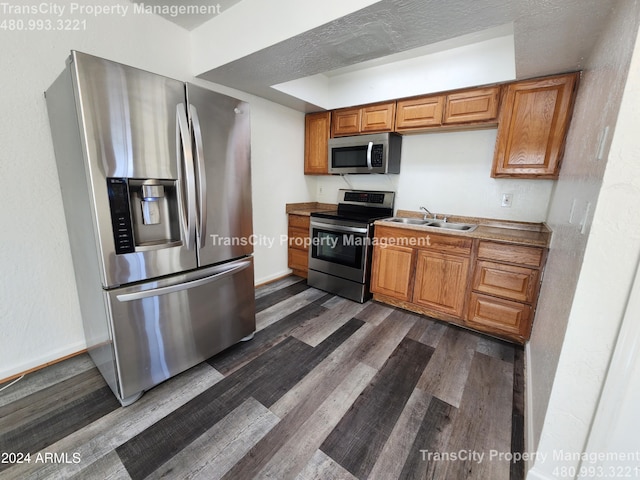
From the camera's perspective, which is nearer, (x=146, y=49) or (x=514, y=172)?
(x=146, y=49)

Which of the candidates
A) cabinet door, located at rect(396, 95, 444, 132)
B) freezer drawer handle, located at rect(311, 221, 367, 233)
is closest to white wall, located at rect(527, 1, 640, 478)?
cabinet door, located at rect(396, 95, 444, 132)

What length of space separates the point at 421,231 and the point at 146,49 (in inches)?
105

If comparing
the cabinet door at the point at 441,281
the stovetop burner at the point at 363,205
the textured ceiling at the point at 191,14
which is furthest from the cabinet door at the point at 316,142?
the cabinet door at the point at 441,281

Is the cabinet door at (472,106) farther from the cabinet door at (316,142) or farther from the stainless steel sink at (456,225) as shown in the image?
the cabinet door at (316,142)

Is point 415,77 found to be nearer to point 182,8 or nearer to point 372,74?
point 372,74

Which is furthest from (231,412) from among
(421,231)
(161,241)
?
(421,231)

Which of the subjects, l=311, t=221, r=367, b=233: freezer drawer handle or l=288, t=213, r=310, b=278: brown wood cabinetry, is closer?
l=311, t=221, r=367, b=233: freezer drawer handle

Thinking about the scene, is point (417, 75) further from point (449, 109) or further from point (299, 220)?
point (299, 220)

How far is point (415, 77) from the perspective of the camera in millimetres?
2598

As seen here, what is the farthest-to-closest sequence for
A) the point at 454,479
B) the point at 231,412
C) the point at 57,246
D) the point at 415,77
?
the point at 415,77
the point at 57,246
the point at 231,412
the point at 454,479

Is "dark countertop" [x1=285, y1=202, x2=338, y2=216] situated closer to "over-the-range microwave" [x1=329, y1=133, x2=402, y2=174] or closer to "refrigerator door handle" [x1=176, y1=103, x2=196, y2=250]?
"over-the-range microwave" [x1=329, y1=133, x2=402, y2=174]

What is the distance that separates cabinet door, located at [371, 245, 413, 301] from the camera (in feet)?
8.47

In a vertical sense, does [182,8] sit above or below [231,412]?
above

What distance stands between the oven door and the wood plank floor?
85cm
